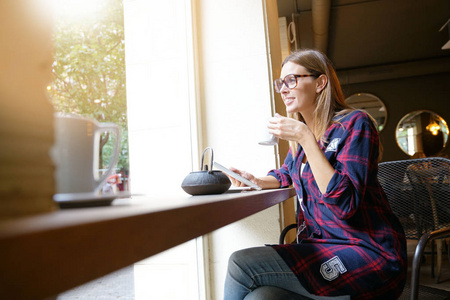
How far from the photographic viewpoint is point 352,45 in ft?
26.3

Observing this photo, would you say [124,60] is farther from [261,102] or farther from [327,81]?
[327,81]

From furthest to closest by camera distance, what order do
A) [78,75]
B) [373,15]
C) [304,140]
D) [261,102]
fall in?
[373,15] → [261,102] → [304,140] → [78,75]

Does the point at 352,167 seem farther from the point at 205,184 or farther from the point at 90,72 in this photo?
the point at 90,72

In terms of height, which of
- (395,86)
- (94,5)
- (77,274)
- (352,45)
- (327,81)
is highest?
(352,45)

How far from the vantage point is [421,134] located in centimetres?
925

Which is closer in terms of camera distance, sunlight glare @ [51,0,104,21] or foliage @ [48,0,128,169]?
foliage @ [48,0,128,169]

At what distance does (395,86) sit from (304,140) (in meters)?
9.14

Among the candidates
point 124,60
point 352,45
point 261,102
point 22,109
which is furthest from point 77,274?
point 352,45

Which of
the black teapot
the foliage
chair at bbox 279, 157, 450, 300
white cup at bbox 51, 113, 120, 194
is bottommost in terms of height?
chair at bbox 279, 157, 450, 300

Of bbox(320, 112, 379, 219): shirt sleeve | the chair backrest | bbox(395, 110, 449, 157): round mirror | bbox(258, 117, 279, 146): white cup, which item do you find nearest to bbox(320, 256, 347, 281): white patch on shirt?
bbox(320, 112, 379, 219): shirt sleeve

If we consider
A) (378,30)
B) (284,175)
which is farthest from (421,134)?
(284,175)

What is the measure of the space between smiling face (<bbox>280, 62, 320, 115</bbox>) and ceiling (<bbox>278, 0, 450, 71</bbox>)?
4.62m

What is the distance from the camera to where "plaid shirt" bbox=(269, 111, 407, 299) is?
3.75ft

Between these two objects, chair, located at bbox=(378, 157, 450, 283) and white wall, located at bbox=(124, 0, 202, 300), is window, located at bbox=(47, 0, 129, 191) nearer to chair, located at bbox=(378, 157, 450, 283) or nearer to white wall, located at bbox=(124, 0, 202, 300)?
white wall, located at bbox=(124, 0, 202, 300)
